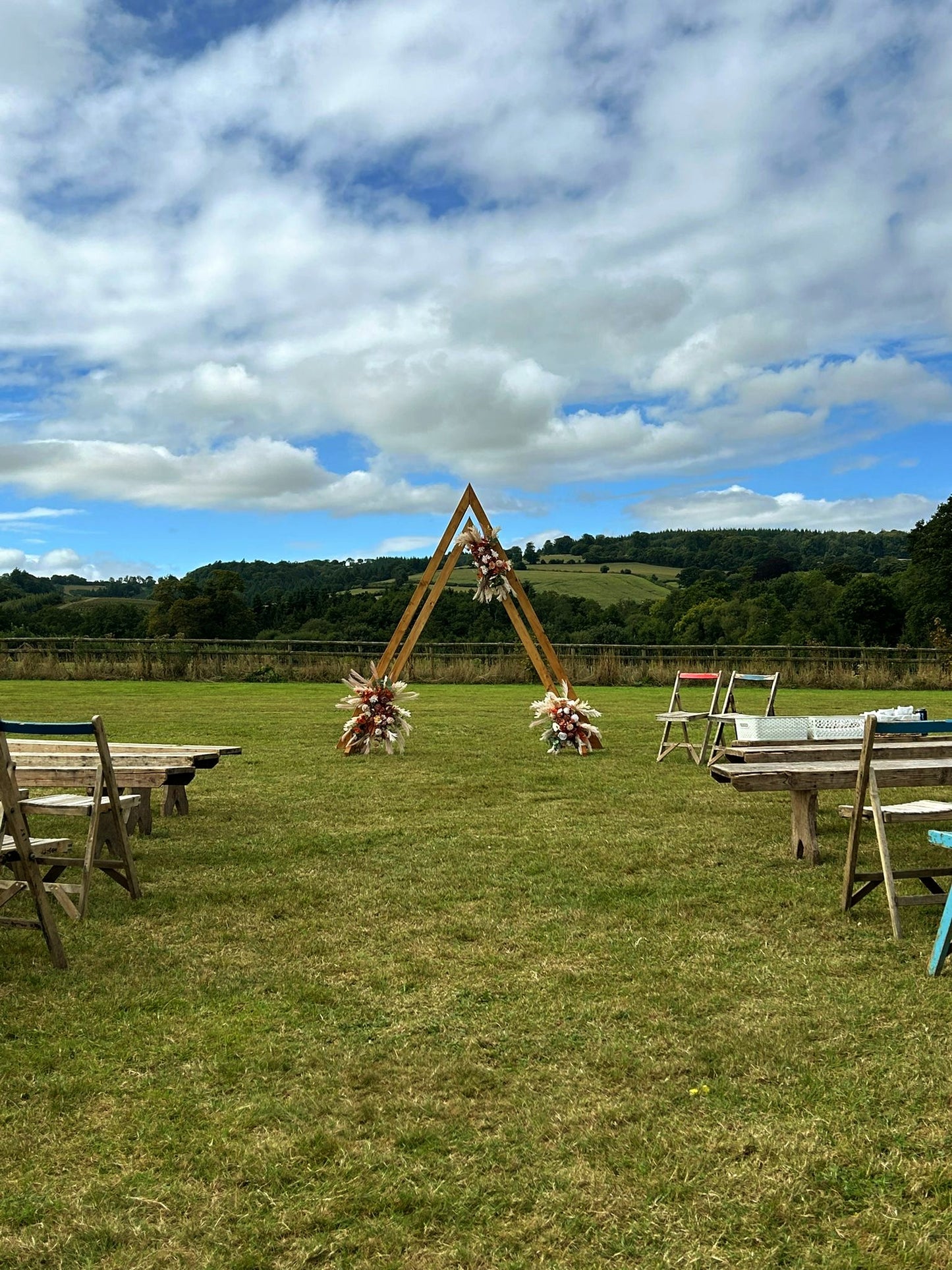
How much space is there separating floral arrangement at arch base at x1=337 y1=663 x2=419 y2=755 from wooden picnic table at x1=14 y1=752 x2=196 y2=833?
14.3 feet

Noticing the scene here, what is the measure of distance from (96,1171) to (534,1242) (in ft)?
4.08

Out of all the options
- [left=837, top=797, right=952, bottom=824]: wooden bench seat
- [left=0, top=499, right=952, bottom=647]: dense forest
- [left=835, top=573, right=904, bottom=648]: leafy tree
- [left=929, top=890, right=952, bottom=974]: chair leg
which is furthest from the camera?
[left=835, top=573, right=904, bottom=648]: leafy tree

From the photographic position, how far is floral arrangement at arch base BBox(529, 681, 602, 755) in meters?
11.9

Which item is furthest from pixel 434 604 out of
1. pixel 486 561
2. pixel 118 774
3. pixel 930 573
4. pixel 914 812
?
pixel 930 573

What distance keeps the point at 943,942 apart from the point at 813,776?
1682mm

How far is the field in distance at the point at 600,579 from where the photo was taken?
55.0 metres

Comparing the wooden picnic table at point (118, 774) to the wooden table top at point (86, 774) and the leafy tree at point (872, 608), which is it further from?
the leafy tree at point (872, 608)

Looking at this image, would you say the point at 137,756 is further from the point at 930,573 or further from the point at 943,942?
the point at 930,573

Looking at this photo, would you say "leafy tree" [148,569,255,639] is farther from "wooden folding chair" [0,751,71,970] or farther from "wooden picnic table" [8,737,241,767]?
"wooden folding chair" [0,751,71,970]

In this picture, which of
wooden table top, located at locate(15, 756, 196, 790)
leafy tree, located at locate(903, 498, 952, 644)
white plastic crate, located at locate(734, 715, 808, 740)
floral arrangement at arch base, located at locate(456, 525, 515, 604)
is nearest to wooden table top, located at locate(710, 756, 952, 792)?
white plastic crate, located at locate(734, 715, 808, 740)

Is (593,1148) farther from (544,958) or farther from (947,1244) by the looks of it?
(544,958)

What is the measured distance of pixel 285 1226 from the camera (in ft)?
8.31

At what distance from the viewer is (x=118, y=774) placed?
20.8 feet

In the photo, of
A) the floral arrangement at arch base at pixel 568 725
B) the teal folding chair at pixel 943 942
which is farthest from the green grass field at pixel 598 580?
the teal folding chair at pixel 943 942
